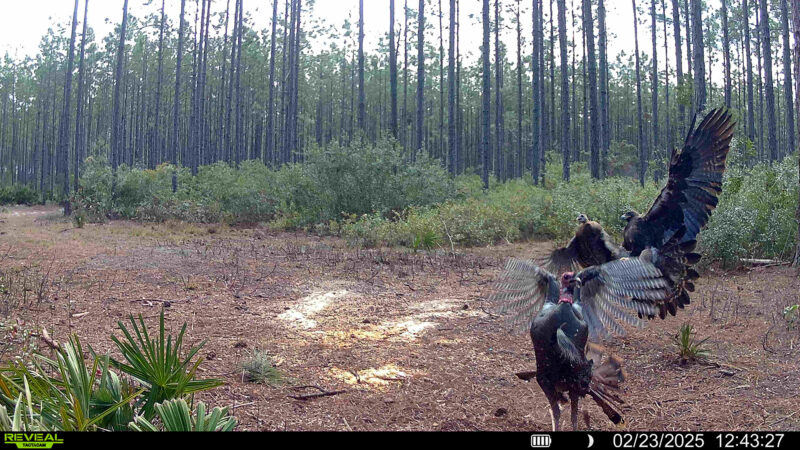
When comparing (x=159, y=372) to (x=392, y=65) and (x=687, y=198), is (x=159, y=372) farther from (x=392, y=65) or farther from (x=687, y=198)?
(x=392, y=65)

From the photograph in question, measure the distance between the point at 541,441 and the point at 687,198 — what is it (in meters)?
4.18

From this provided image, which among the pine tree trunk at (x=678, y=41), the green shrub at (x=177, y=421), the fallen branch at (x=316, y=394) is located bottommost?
the fallen branch at (x=316, y=394)

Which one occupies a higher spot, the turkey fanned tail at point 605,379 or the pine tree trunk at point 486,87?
the pine tree trunk at point 486,87

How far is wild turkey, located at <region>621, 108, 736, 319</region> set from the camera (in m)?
5.91

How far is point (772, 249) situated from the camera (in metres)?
10.0

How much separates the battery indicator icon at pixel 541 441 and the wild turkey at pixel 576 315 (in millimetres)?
768

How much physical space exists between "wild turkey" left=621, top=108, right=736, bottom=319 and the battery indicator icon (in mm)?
3498

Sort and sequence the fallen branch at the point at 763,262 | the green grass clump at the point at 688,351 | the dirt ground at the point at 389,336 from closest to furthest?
the dirt ground at the point at 389,336, the green grass clump at the point at 688,351, the fallen branch at the point at 763,262

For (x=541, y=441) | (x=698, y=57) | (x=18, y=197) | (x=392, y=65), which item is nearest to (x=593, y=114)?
(x=698, y=57)

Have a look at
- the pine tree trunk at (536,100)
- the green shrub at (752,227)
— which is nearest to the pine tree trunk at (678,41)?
the pine tree trunk at (536,100)

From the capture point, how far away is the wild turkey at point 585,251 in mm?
5785

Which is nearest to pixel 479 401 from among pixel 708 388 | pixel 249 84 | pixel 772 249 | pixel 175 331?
pixel 708 388

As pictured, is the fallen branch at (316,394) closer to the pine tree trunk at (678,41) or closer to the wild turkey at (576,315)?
the wild turkey at (576,315)

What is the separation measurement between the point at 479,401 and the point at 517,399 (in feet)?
1.15
